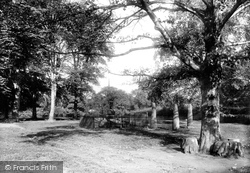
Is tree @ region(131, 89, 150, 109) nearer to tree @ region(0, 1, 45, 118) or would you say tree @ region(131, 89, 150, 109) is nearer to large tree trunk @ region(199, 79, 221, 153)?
large tree trunk @ region(199, 79, 221, 153)

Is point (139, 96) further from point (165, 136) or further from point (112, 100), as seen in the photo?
point (165, 136)

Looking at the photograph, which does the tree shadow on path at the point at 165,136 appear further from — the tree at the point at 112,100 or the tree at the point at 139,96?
the tree at the point at 112,100

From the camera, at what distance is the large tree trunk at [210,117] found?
30.2 feet

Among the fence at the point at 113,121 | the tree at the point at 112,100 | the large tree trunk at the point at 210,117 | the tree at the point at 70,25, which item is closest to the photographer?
the tree at the point at 70,25

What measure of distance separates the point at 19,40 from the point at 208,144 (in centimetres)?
797

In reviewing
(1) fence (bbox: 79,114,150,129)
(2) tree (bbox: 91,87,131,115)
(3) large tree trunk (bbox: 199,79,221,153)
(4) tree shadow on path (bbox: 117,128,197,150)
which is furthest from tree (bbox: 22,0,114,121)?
(2) tree (bbox: 91,87,131,115)

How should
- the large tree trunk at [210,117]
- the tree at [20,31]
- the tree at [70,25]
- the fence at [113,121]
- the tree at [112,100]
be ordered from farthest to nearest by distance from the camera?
the tree at [112,100] → the fence at [113,121] → the large tree trunk at [210,117] → the tree at [70,25] → the tree at [20,31]

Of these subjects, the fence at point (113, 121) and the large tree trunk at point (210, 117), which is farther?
the fence at point (113, 121)

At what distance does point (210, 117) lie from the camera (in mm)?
9305

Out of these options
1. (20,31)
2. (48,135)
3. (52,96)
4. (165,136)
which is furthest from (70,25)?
(52,96)

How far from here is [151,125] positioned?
20.3 meters

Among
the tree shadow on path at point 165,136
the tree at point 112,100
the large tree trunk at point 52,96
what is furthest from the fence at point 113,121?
the large tree trunk at point 52,96

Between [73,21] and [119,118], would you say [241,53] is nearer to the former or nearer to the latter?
[73,21]

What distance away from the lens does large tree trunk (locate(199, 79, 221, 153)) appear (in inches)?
363
